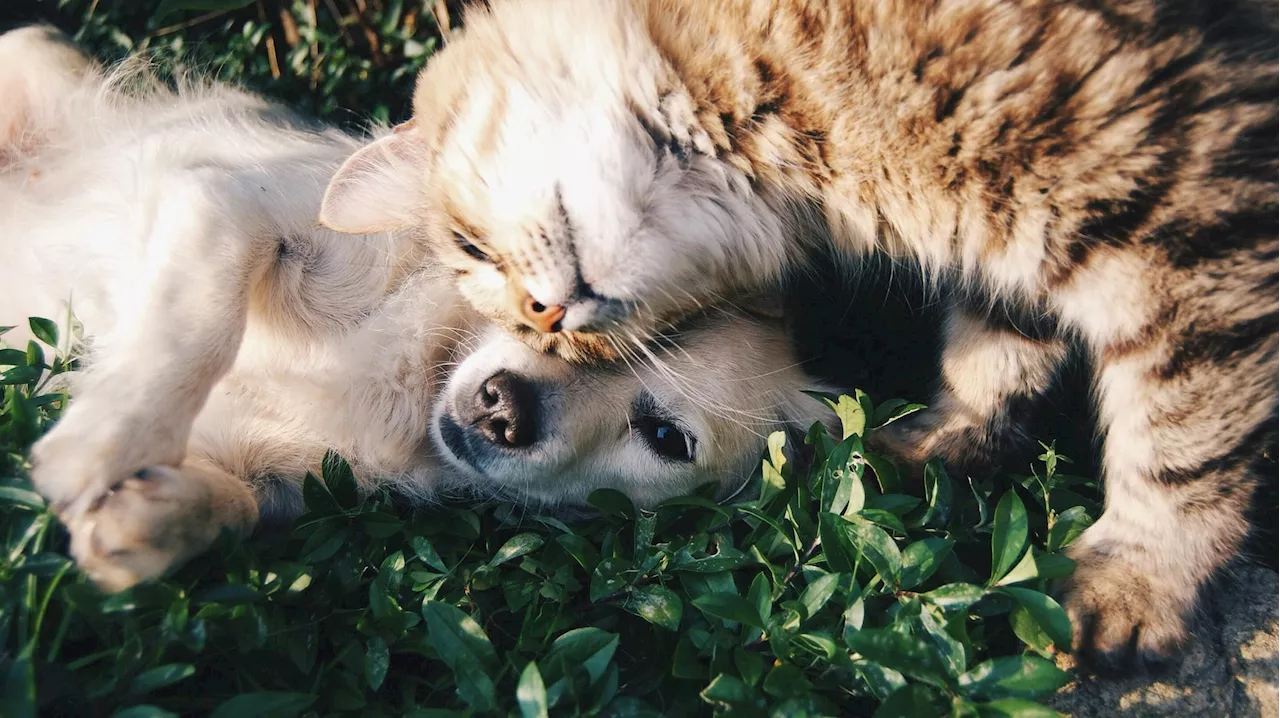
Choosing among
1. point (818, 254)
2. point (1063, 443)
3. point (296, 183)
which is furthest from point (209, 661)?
point (1063, 443)

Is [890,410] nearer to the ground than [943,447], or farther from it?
farther from it

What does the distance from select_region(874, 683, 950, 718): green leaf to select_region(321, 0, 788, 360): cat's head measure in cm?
100

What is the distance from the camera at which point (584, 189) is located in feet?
6.97

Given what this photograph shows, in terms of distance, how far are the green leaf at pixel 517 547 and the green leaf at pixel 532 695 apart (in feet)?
1.75

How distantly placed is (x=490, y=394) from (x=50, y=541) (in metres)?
1.01

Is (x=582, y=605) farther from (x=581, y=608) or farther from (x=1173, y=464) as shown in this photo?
(x=1173, y=464)

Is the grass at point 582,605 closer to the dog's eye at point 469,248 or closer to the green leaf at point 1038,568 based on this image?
the green leaf at point 1038,568

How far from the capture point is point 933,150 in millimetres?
2023

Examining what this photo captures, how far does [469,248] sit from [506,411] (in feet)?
1.39

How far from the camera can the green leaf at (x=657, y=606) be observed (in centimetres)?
205

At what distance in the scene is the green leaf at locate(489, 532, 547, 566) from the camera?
7.41ft

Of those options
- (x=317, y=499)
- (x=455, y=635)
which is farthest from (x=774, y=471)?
(x=317, y=499)

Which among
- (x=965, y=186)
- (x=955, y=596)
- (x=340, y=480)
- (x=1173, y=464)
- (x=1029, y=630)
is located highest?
(x=965, y=186)

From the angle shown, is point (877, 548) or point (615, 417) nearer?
point (877, 548)
